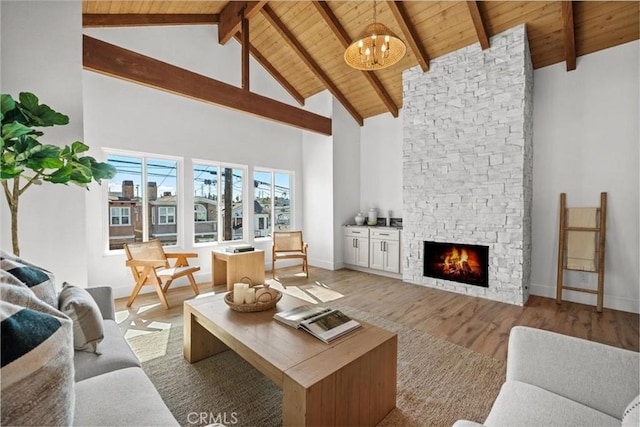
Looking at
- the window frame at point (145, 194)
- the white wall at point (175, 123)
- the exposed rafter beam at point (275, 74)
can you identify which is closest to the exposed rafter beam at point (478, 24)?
the exposed rafter beam at point (275, 74)

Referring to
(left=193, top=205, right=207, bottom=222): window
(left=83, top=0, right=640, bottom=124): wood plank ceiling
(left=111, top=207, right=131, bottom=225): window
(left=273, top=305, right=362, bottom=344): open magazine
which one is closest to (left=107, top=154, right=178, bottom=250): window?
(left=111, top=207, right=131, bottom=225): window

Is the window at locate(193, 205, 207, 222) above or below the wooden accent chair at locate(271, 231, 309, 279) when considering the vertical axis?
above

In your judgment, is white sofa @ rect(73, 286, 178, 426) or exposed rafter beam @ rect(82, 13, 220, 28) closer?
white sofa @ rect(73, 286, 178, 426)

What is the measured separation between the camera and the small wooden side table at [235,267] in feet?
13.7

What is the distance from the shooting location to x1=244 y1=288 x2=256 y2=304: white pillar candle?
2008 millimetres

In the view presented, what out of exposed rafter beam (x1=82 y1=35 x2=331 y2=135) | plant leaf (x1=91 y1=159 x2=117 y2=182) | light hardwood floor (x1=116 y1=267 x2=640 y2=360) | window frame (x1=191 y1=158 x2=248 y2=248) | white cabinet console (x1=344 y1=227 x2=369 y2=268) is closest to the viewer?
plant leaf (x1=91 y1=159 x2=117 y2=182)

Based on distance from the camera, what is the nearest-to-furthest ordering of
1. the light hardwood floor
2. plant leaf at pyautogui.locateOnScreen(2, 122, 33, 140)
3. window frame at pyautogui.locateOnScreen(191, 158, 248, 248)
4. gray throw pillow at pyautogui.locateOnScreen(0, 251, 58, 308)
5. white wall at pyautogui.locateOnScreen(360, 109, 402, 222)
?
gray throw pillow at pyautogui.locateOnScreen(0, 251, 58, 308), plant leaf at pyautogui.locateOnScreen(2, 122, 33, 140), the light hardwood floor, window frame at pyautogui.locateOnScreen(191, 158, 248, 248), white wall at pyautogui.locateOnScreen(360, 109, 402, 222)

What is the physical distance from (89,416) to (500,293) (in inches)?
163

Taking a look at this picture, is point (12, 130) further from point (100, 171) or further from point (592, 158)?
point (592, 158)

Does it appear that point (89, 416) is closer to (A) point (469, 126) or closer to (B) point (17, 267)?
(B) point (17, 267)

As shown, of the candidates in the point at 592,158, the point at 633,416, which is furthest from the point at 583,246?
the point at 633,416

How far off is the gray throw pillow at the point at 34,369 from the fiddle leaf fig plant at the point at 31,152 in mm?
1377

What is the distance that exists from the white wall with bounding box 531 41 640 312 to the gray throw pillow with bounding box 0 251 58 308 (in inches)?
196

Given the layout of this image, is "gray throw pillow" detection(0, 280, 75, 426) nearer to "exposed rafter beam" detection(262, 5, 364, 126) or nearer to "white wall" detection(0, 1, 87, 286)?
"white wall" detection(0, 1, 87, 286)
